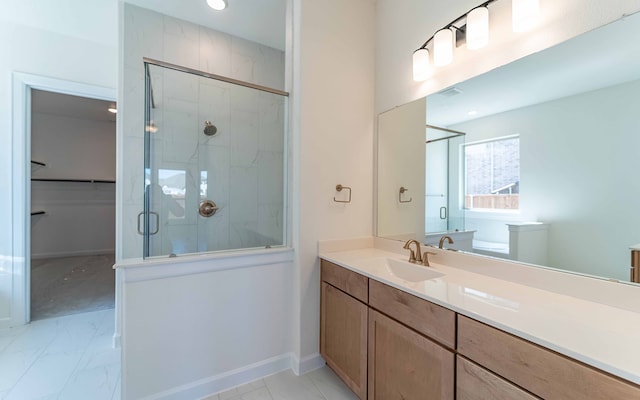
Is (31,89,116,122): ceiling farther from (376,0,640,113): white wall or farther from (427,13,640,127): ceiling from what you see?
(427,13,640,127): ceiling

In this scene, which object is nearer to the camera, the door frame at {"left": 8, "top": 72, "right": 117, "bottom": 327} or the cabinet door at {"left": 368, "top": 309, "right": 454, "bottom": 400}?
the cabinet door at {"left": 368, "top": 309, "right": 454, "bottom": 400}

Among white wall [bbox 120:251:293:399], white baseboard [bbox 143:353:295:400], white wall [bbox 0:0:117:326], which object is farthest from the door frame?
white baseboard [bbox 143:353:295:400]

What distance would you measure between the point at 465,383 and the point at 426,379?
19 centimetres

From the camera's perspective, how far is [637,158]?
967 mm

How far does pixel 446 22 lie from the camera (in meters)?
1.56

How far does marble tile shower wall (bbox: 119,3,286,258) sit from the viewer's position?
200 cm

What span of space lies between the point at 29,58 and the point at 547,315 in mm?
4239

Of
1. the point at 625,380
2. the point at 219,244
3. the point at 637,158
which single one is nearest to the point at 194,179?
the point at 219,244

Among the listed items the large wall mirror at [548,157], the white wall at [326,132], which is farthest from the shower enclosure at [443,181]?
the white wall at [326,132]

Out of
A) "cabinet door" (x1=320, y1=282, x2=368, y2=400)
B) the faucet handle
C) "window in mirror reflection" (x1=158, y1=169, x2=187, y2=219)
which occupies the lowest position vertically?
"cabinet door" (x1=320, y1=282, x2=368, y2=400)

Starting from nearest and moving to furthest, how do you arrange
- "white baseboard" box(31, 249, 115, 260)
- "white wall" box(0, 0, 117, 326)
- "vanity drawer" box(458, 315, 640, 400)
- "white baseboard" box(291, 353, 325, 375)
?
"vanity drawer" box(458, 315, 640, 400) → "white baseboard" box(291, 353, 325, 375) → "white wall" box(0, 0, 117, 326) → "white baseboard" box(31, 249, 115, 260)

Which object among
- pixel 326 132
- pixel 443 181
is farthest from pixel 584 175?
pixel 326 132

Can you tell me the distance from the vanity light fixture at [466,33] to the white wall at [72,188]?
621 centimetres

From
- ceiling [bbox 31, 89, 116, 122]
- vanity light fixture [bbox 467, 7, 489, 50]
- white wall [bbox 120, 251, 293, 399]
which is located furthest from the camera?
ceiling [bbox 31, 89, 116, 122]
